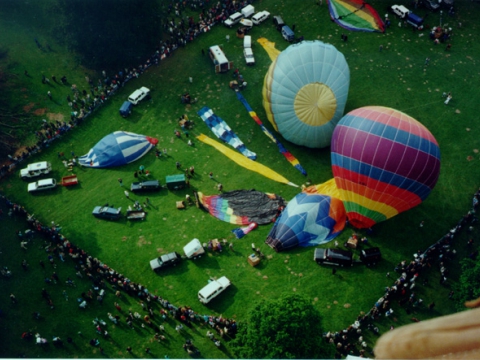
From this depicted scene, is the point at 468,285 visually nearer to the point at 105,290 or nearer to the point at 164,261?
the point at 164,261

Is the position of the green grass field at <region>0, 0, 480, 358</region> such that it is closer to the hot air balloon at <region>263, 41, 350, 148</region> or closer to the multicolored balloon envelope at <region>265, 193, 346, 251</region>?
the multicolored balloon envelope at <region>265, 193, 346, 251</region>

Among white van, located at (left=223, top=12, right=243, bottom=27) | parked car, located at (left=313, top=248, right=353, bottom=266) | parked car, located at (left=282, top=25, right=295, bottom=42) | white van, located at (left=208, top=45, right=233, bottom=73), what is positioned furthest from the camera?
white van, located at (left=223, top=12, right=243, bottom=27)

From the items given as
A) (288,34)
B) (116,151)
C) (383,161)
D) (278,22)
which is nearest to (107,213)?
(116,151)

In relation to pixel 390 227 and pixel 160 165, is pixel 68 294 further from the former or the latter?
pixel 390 227

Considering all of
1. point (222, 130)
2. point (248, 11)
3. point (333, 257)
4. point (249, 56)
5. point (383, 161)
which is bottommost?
point (333, 257)

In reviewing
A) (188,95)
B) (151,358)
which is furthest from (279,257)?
(188,95)

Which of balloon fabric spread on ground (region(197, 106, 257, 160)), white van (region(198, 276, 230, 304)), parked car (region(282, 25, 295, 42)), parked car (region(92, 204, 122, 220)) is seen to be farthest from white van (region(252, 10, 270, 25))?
white van (region(198, 276, 230, 304))
